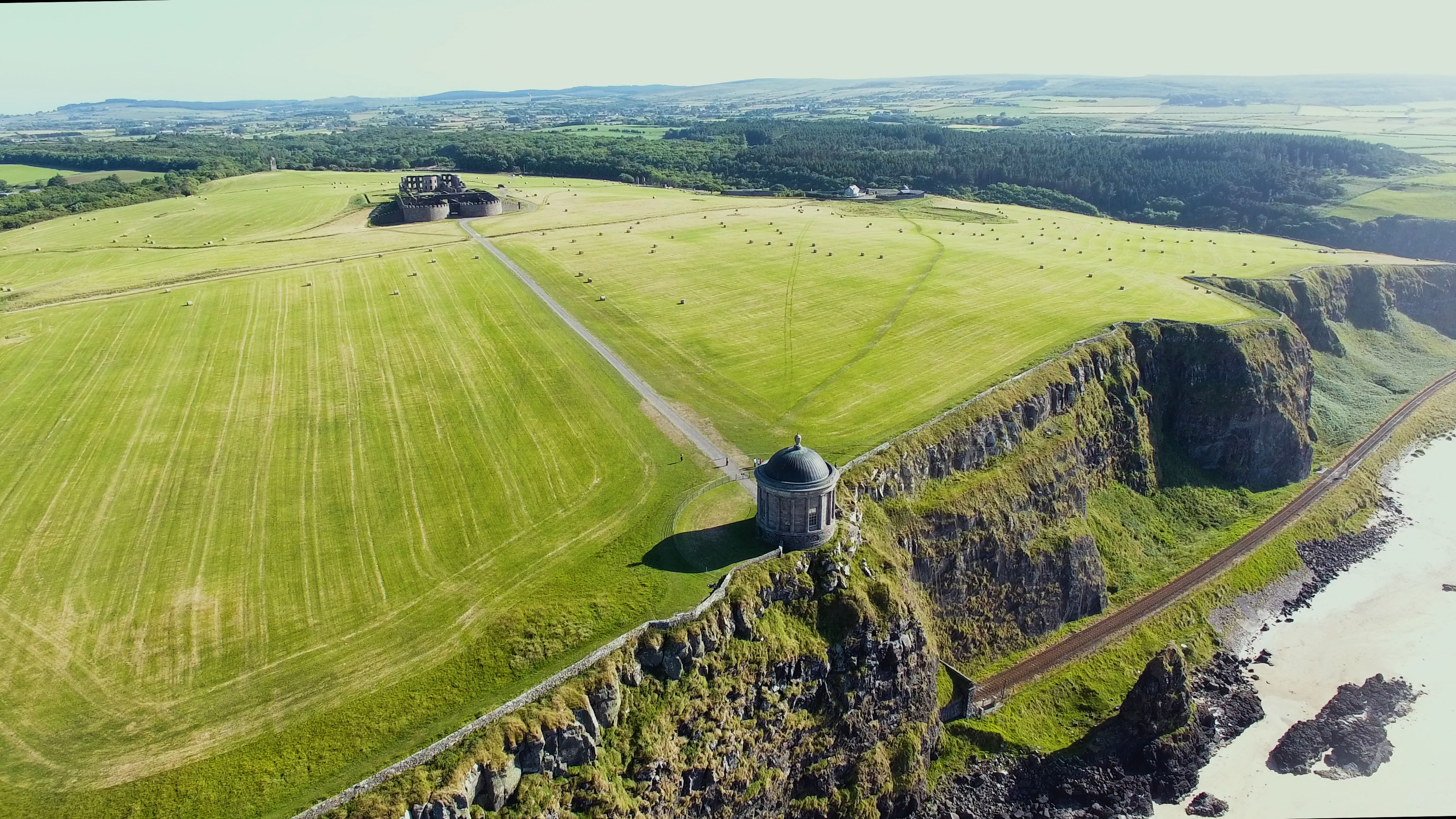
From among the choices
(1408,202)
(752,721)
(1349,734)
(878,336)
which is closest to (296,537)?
(752,721)

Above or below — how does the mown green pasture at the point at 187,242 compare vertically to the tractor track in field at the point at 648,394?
above

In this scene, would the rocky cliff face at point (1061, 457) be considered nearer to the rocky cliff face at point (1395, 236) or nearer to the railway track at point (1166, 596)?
the railway track at point (1166, 596)

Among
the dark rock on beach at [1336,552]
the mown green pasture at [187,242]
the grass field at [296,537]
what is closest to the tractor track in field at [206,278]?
the mown green pasture at [187,242]

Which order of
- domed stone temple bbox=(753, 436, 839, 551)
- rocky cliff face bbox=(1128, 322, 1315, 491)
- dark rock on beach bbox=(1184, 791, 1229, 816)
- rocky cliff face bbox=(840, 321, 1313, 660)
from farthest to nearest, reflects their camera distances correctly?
1. rocky cliff face bbox=(1128, 322, 1315, 491)
2. rocky cliff face bbox=(840, 321, 1313, 660)
3. dark rock on beach bbox=(1184, 791, 1229, 816)
4. domed stone temple bbox=(753, 436, 839, 551)

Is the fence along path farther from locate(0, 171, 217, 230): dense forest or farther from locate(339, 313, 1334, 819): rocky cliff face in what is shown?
locate(0, 171, 217, 230): dense forest

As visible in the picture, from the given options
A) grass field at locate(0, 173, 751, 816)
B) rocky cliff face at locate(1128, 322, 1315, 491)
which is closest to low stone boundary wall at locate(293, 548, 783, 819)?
grass field at locate(0, 173, 751, 816)

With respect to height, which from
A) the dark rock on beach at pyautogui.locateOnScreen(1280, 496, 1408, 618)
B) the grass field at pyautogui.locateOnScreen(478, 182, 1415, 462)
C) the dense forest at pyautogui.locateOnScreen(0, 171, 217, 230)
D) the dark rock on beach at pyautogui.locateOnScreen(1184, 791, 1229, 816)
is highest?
the dense forest at pyautogui.locateOnScreen(0, 171, 217, 230)

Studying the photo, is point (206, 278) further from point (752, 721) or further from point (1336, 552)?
point (1336, 552)
